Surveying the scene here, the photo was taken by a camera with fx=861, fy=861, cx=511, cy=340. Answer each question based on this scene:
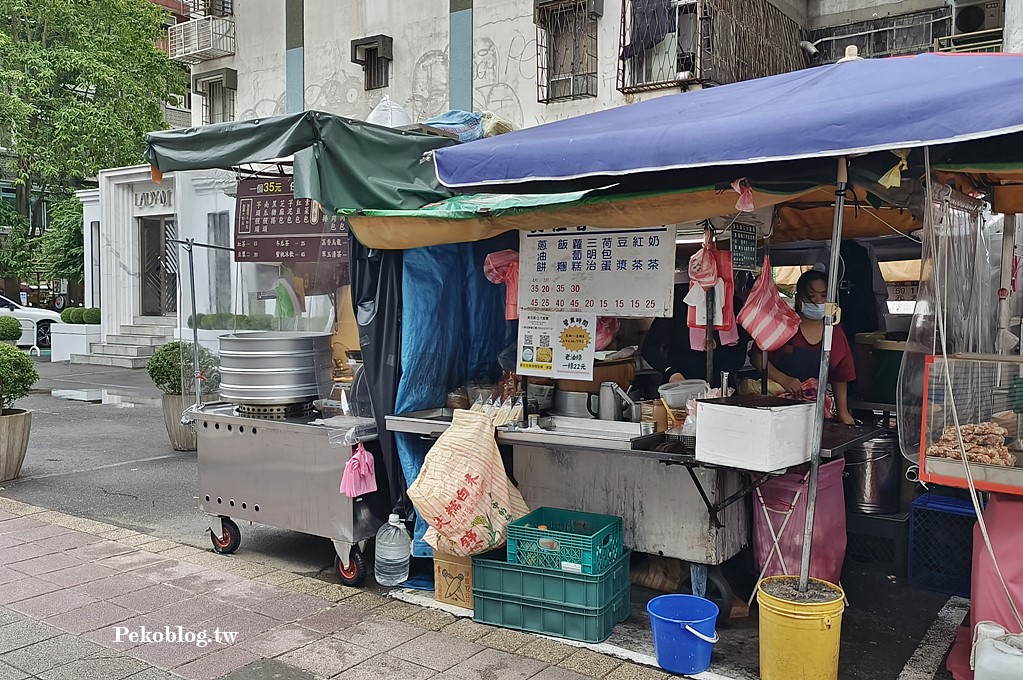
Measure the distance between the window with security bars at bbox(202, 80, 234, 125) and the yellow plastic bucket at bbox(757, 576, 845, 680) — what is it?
58.7ft

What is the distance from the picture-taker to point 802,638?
149 inches

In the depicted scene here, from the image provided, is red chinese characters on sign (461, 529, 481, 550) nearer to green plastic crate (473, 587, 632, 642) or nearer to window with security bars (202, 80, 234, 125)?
green plastic crate (473, 587, 632, 642)

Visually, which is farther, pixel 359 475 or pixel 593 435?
pixel 359 475

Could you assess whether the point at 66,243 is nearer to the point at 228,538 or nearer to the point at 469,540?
the point at 228,538

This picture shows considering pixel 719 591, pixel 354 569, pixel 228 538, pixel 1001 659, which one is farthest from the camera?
pixel 228 538

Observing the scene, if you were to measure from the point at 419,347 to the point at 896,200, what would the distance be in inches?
111

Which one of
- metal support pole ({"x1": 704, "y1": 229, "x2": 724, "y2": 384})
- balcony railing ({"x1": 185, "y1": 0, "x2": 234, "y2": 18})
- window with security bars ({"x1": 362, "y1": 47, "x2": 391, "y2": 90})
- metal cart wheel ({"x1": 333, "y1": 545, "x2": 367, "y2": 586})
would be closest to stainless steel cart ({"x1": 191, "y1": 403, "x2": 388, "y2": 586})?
metal cart wheel ({"x1": 333, "y1": 545, "x2": 367, "y2": 586})

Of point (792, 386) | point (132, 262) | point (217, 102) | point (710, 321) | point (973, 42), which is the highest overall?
point (217, 102)

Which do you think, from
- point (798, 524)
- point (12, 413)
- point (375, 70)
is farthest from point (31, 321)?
point (798, 524)

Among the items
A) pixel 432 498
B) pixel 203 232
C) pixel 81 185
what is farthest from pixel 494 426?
pixel 81 185

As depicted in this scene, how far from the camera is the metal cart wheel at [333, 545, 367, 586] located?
208 inches

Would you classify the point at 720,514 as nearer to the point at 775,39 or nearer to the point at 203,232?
the point at 203,232

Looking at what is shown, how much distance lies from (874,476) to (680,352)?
5.12 ft

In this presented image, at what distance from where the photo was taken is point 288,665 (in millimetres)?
4215
